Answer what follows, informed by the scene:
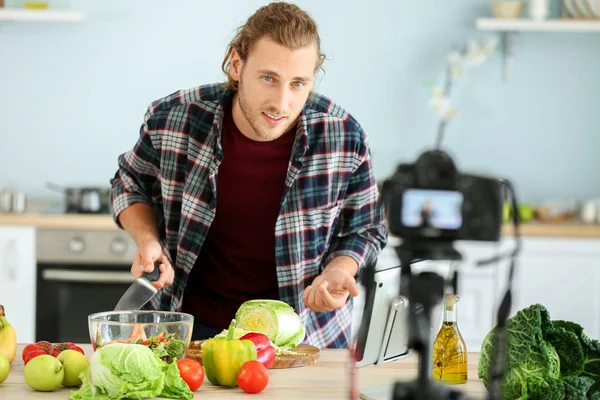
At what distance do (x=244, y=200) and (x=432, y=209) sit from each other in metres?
1.24

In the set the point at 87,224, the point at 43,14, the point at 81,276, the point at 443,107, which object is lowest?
the point at 81,276

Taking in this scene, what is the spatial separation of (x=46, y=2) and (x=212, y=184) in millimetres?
2518

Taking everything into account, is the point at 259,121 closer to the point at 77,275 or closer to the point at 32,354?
the point at 32,354

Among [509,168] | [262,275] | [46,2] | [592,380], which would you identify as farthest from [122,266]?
[592,380]

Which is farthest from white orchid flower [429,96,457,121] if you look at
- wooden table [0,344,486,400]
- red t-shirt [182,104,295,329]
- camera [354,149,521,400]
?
camera [354,149,521,400]

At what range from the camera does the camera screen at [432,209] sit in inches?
46.2

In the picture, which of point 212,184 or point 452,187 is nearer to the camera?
point 452,187

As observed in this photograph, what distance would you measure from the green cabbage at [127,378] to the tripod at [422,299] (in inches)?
21.6

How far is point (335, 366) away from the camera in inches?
77.9

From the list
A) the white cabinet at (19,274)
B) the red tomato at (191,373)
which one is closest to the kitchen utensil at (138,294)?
the red tomato at (191,373)

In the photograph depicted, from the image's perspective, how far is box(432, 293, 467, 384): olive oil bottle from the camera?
1.80m

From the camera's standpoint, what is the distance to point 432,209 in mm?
1179

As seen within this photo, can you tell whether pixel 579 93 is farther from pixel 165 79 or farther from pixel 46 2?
pixel 46 2

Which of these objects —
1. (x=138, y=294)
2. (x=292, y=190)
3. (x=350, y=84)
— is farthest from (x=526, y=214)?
(x=138, y=294)
